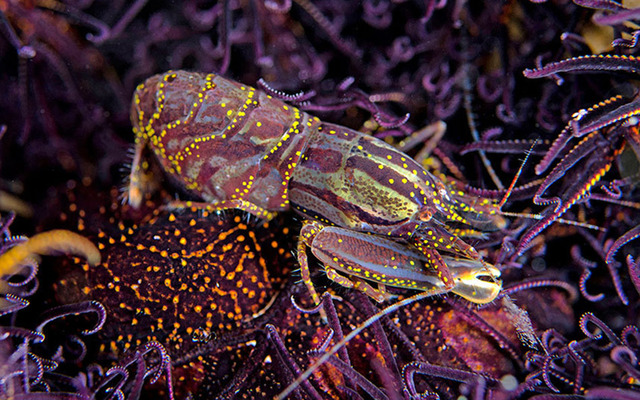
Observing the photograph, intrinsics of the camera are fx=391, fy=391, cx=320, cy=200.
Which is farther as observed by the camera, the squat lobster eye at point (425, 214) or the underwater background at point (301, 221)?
the squat lobster eye at point (425, 214)

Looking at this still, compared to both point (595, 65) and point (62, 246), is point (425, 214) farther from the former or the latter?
point (62, 246)

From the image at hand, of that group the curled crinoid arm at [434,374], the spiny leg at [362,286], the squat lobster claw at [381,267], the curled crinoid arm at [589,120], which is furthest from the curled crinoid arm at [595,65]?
the curled crinoid arm at [434,374]

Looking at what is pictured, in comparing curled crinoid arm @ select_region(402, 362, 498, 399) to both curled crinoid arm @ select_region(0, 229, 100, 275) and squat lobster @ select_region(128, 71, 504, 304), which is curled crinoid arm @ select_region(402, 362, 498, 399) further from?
curled crinoid arm @ select_region(0, 229, 100, 275)

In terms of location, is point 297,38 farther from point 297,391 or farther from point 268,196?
point 297,391

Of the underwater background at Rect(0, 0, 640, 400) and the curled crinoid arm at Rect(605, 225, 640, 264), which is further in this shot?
the curled crinoid arm at Rect(605, 225, 640, 264)

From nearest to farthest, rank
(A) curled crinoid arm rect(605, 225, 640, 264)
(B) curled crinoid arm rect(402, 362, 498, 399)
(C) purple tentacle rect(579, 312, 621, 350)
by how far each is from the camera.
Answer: (B) curled crinoid arm rect(402, 362, 498, 399) → (C) purple tentacle rect(579, 312, 621, 350) → (A) curled crinoid arm rect(605, 225, 640, 264)

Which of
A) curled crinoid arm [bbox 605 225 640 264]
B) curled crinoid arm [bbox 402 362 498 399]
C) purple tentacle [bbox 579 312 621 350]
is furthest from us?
curled crinoid arm [bbox 605 225 640 264]

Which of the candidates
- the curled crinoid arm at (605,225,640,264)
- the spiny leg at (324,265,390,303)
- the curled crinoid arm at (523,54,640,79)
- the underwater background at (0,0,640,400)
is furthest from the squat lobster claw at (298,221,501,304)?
the curled crinoid arm at (523,54,640,79)

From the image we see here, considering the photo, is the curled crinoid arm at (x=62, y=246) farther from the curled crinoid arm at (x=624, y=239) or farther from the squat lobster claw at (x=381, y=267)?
the curled crinoid arm at (x=624, y=239)

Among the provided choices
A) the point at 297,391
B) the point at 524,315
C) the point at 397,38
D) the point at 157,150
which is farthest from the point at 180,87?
the point at 524,315
